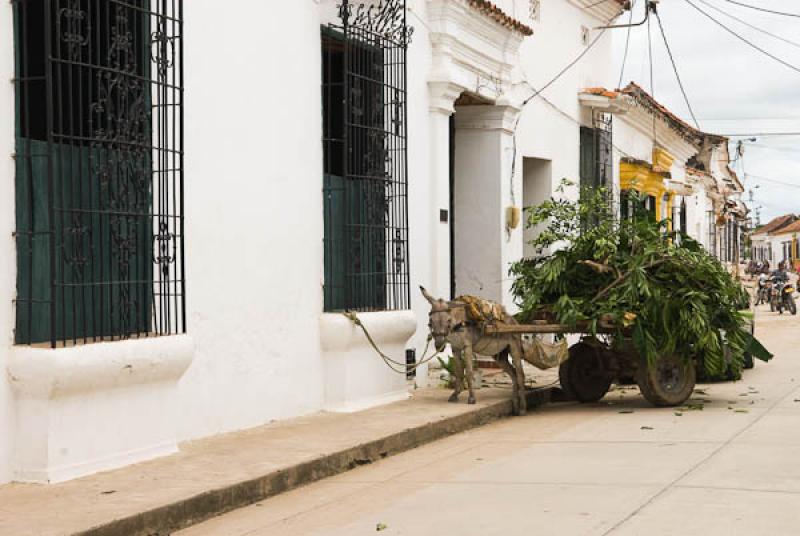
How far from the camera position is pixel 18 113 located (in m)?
7.97

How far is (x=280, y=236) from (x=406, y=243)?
7.99 ft

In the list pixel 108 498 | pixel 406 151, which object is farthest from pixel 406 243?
pixel 108 498

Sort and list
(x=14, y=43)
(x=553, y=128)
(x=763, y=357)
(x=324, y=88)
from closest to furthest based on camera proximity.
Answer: (x=14, y=43), (x=324, y=88), (x=763, y=357), (x=553, y=128)

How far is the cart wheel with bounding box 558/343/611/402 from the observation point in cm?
1318

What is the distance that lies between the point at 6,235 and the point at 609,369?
280 inches

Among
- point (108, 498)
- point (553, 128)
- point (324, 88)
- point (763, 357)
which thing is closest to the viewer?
point (108, 498)

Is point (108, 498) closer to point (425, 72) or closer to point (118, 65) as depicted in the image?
point (118, 65)

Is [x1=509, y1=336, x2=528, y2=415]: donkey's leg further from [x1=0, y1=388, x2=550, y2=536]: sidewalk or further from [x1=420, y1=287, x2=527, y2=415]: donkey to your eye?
[x1=0, y1=388, x2=550, y2=536]: sidewalk

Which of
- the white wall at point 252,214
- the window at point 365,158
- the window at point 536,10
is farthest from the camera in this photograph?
the window at point 536,10

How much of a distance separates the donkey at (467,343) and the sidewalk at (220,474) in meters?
0.50

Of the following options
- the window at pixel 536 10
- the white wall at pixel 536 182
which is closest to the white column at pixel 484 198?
the white wall at pixel 536 182

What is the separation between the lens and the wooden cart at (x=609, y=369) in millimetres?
12141

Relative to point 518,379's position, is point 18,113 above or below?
above

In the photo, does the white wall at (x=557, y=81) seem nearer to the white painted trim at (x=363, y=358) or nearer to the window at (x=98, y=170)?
the white painted trim at (x=363, y=358)
